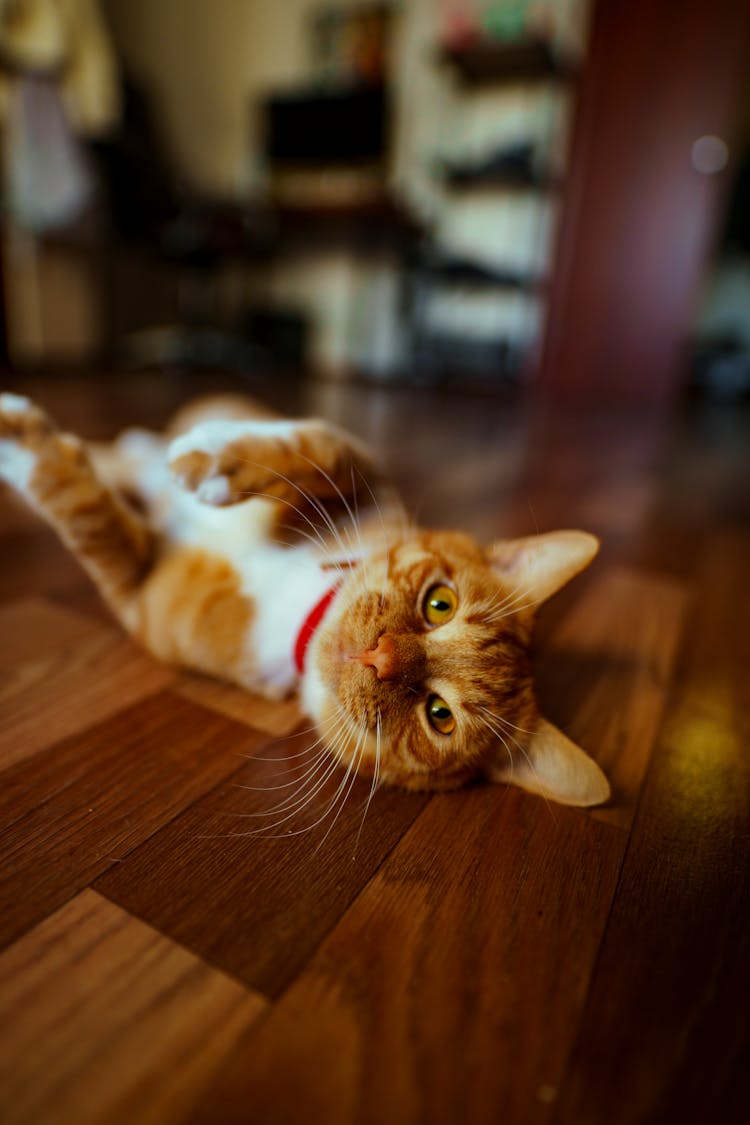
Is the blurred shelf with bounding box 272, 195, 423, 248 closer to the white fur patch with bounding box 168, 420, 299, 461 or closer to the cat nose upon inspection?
the white fur patch with bounding box 168, 420, 299, 461

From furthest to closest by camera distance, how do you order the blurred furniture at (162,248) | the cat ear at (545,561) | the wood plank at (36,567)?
the blurred furniture at (162,248), the wood plank at (36,567), the cat ear at (545,561)

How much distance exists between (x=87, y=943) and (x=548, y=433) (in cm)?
317

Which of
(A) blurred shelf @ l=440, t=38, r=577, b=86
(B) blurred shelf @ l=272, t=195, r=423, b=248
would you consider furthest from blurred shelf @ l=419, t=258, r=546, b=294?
(A) blurred shelf @ l=440, t=38, r=577, b=86

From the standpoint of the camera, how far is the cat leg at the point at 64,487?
34.6 inches

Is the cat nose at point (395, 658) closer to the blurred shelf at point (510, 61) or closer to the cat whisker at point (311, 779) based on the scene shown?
the cat whisker at point (311, 779)

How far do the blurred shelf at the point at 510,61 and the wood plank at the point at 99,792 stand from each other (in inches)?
196

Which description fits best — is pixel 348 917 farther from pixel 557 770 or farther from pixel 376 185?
pixel 376 185

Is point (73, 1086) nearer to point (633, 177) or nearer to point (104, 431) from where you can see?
point (104, 431)

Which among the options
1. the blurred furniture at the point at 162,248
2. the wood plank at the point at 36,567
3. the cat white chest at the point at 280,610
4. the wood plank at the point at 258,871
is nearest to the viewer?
the wood plank at the point at 258,871

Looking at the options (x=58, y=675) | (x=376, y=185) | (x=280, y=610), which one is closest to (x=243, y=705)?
(x=280, y=610)

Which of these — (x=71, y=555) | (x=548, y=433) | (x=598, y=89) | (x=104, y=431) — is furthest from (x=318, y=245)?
(x=71, y=555)

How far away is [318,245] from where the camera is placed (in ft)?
18.2

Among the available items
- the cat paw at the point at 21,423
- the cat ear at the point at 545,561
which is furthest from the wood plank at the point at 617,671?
the cat paw at the point at 21,423

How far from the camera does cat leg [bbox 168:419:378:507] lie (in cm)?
75
